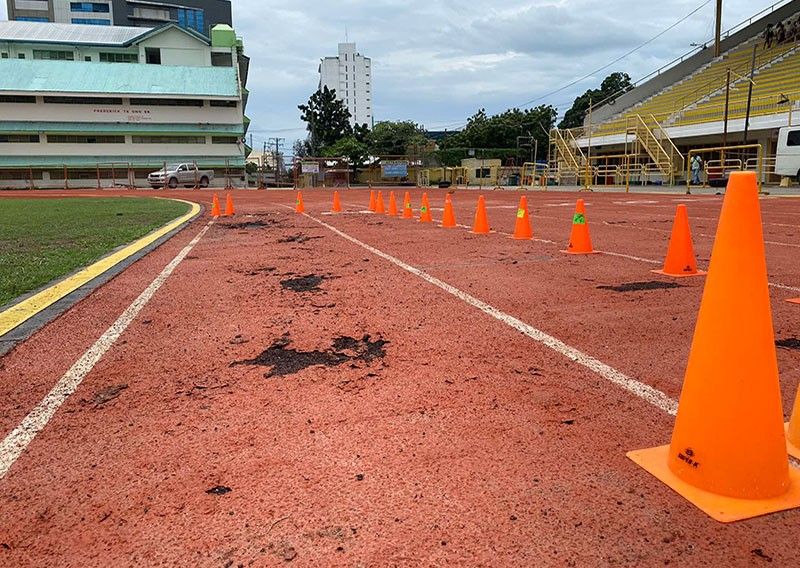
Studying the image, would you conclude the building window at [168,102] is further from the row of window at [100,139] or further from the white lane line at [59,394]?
the white lane line at [59,394]

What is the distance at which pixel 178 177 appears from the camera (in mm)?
45188

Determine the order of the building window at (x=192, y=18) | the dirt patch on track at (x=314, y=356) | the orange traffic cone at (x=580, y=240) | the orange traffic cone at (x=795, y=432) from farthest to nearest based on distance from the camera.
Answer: the building window at (x=192, y=18)
the orange traffic cone at (x=580, y=240)
the dirt patch on track at (x=314, y=356)
the orange traffic cone at (x=795, y=432)

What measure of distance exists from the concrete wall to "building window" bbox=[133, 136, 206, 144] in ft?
125

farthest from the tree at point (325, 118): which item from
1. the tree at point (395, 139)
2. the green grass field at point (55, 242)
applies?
the green grass field at point (55, 242)

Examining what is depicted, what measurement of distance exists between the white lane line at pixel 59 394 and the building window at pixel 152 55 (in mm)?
73186

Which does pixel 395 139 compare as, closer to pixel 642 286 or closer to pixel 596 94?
pixel 596 94

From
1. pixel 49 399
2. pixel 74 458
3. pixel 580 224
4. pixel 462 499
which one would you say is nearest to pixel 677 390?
pixel 462 499

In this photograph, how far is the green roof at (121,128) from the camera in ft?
180

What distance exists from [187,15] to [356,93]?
7122 centimetres

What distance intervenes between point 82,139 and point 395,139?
142 feet

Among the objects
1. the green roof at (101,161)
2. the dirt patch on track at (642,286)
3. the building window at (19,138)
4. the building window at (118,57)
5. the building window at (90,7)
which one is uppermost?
the building window at (90,7)

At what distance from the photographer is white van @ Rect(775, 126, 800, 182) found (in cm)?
2603

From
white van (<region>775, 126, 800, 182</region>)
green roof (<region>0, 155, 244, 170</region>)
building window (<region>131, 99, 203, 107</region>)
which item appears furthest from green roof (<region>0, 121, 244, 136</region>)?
white van (<region>775, 126, 800, 182</region>)

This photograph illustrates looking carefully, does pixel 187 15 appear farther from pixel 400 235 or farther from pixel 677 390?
pixel 677 390
